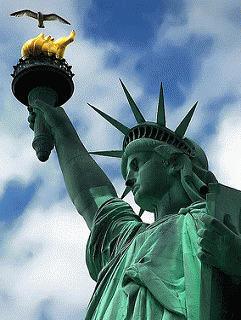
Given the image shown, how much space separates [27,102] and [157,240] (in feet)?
12.6

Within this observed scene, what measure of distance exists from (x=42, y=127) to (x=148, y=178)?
93.7 inches

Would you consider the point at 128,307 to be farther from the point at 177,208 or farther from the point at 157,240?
the point at 177,208

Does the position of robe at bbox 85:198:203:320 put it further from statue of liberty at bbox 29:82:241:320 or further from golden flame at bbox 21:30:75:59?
golden flame at bbox 21:30:75:59

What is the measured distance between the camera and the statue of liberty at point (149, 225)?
9.70 m

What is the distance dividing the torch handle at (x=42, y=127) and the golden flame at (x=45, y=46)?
0.48m

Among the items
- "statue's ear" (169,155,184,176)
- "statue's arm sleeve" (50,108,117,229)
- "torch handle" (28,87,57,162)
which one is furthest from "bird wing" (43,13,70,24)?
"statue's ear" (169,155,184,176)

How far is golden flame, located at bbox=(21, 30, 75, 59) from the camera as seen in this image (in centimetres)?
1391

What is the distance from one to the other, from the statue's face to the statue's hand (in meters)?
2.09

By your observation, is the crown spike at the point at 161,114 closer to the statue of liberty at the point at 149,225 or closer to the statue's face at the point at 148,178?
the statue of liberty at the point at 149,225

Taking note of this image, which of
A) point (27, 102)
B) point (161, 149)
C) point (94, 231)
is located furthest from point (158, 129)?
point (27, 102)

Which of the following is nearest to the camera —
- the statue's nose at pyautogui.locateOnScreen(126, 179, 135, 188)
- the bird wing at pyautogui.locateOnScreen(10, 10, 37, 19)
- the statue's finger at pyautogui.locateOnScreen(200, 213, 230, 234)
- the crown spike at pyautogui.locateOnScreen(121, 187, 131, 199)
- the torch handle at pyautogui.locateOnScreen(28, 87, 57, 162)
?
the statue's finger at pyautogui.locateOnScreen(200, 213, 230, 234)

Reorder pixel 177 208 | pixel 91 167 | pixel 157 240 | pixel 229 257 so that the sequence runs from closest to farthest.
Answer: pixel 229 257 → pixel 157 240 → pixel 177 208 → pixel 91 167

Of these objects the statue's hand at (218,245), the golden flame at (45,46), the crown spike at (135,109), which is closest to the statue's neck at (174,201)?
the crown spike at (135,109)

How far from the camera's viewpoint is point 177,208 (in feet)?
38.0
